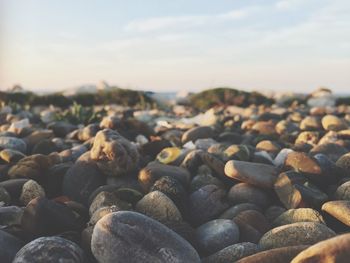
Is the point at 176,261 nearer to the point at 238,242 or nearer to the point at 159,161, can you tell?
the point at 238,242

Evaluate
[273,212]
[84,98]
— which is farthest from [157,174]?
[84,98]

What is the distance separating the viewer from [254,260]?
2.27 meters

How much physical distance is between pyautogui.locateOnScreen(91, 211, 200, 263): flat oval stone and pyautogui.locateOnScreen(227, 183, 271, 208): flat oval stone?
0.98 m

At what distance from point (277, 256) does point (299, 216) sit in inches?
29.4

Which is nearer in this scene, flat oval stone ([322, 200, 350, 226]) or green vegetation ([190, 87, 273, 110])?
flat oval stone ([322, 200, 350, 226])

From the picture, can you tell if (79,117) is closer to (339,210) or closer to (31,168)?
(31,168)

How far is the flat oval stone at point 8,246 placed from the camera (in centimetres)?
252

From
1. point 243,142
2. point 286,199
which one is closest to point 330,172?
point 286,199

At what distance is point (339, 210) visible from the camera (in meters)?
2.91

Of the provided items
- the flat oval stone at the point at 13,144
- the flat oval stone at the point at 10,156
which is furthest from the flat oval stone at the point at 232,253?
the flat oval stone at the point at 13,144

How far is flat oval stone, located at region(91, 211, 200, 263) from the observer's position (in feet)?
7.63

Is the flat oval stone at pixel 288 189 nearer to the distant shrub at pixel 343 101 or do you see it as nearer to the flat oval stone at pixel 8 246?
the flat oval stone at pixel 8 246

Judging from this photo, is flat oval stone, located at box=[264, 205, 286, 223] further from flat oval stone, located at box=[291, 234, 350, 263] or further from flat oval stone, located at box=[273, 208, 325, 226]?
flat oval stone, located at box=[291, 234, 350, 263]

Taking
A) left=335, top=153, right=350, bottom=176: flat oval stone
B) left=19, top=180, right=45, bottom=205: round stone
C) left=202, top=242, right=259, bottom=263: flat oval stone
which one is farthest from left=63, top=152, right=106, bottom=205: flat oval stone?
left=335, top=153, right=350, bottom=176: flat oval stone
